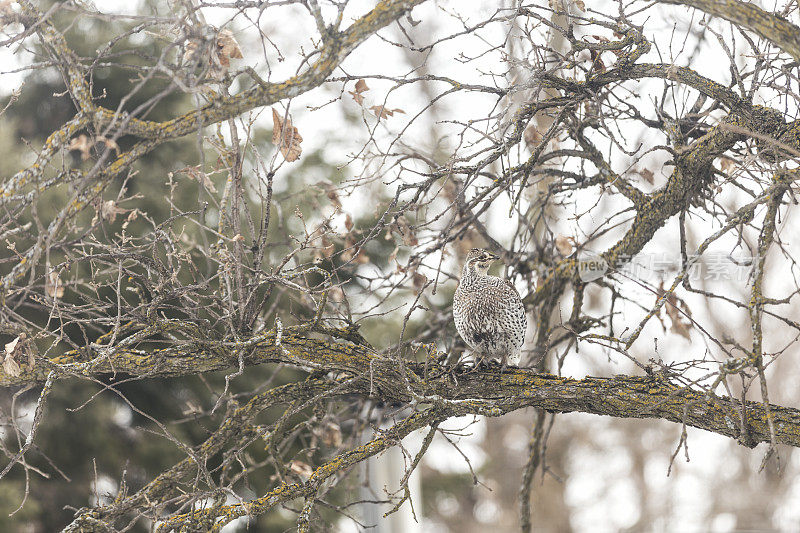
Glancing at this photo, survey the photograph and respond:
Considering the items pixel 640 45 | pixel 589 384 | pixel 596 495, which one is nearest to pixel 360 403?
pixel 589 384

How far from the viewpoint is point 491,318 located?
12.3 feet

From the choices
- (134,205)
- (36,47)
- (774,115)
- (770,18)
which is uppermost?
(36,47)

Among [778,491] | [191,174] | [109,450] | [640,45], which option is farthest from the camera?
[778,491]

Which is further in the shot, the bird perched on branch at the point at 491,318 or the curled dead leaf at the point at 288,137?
the bird perched on branch at the point at 491,318

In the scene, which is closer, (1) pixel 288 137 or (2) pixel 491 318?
(1) pixel 288 137

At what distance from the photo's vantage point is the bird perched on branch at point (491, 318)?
12.2 ft

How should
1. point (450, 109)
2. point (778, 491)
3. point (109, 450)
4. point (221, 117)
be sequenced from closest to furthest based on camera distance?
1. point (221, 117)
2. point (109, 450)
3. point (450, 109)
4. point (778, 491)

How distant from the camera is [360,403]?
420 centimetres

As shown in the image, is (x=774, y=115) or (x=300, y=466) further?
(x=300, y=466)

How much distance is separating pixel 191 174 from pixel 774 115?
212cm

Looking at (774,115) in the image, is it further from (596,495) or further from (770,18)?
(596,495)

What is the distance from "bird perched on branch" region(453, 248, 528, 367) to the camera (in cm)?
373

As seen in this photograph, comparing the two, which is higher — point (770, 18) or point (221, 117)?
point (770, 18)

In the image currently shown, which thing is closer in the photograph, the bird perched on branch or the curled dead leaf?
the curled dead leaf
